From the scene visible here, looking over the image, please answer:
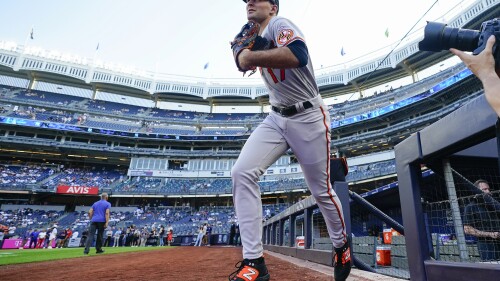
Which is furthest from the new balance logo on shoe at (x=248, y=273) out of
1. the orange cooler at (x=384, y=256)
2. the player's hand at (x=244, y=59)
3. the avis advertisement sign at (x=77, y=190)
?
the avis advertisement sign at (x=77, y=190)

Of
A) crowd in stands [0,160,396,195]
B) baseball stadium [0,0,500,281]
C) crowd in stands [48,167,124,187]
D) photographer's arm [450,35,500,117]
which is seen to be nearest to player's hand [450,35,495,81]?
photographer's arm [450,35,500,117]

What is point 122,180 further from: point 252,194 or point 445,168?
point 445,168

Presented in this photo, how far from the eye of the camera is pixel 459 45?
47.8 inches

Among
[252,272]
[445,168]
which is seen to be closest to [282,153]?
[252,272]

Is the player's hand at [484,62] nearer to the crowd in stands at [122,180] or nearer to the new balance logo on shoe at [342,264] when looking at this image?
the new balance logo on shoe at [342,264]

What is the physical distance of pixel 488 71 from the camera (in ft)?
3.43

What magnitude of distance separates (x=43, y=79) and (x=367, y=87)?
144 ft

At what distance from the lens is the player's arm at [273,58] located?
1.80m

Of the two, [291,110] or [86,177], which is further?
[86,177]

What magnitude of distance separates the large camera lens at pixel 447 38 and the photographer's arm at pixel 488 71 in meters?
0.13

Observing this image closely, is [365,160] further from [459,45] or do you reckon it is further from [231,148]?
[459,45]

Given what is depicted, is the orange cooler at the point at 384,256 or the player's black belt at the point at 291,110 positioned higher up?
the player's black belt at the point at 291,110

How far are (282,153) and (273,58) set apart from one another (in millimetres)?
809

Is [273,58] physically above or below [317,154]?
above
